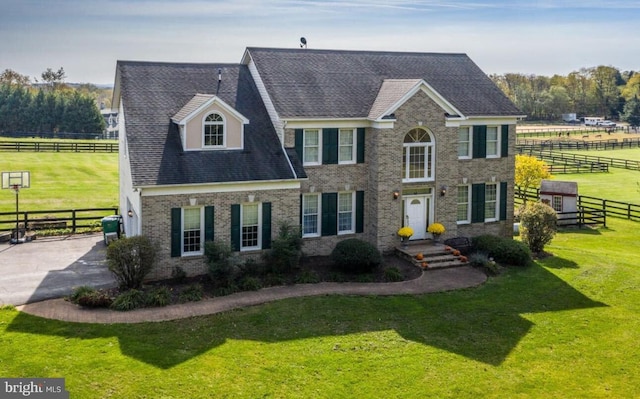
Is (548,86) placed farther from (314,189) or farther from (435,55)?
(314,189)

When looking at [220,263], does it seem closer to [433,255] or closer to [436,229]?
[433,255]

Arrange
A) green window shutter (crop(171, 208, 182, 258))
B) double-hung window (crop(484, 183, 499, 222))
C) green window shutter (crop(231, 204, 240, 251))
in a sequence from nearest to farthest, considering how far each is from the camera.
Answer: green window shutter (crop(171, 208, 182, 258)) < green window shutter (crop(231, 204, 240, 251)) < double-hung window (crop(484, 183, 499, 222))

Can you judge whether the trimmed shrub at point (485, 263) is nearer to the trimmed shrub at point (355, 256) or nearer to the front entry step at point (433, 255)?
the front entry step at point (433, 255)

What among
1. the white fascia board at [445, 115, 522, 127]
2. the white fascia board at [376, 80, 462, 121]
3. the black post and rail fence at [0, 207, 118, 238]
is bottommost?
the black post and rail fence at [0, 207, 118, 238]

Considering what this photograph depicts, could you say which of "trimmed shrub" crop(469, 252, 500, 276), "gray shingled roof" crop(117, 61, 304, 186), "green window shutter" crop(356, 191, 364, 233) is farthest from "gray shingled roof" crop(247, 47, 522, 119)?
"trimmed shrub" crop(469, 252, 500, 276)

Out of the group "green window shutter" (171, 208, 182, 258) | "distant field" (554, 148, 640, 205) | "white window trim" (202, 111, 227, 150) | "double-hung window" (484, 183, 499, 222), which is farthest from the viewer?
"distant field" (554, 148, 640, 205)

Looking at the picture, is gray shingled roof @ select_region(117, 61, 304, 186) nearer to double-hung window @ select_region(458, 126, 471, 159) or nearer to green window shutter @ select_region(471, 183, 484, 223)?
double-hung window @ select_region(458, 126, 471, 159)

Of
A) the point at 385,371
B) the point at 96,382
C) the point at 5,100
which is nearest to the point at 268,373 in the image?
the point at 385,371
